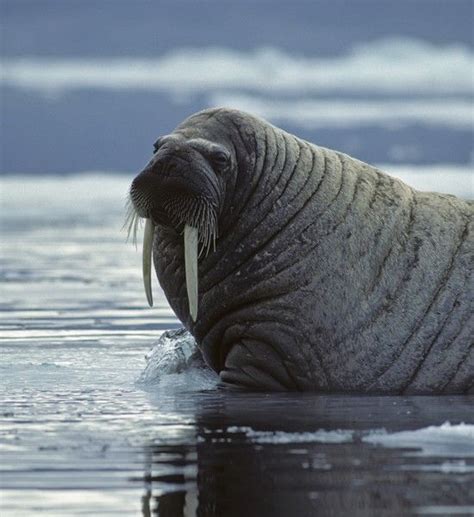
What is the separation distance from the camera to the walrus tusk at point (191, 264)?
30.7ft

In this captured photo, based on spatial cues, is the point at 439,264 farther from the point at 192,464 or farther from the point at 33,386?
the point at 192,464

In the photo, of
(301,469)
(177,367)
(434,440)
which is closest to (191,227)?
(177,367)

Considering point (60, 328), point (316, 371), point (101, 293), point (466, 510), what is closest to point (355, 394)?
point (316, 371)

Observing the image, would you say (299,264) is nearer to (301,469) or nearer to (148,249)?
(148,249)

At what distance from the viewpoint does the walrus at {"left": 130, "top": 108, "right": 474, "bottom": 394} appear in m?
9.46

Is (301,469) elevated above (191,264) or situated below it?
above

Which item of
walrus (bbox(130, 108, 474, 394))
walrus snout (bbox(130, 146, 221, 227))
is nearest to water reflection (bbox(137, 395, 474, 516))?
walrus (bbox(130, 108, 474, 394))

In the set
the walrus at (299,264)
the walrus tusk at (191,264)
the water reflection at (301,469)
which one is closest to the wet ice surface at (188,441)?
the water reflection at (301,469)

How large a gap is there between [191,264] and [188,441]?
199cm

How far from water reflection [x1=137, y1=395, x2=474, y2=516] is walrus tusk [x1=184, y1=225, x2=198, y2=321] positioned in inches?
31.4

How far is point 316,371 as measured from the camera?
9.48 m

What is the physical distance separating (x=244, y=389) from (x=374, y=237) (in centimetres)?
115

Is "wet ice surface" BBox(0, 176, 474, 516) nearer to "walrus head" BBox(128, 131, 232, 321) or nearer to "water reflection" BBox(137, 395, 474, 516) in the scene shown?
"water reflection" BBox(137, 395, 474, 516)

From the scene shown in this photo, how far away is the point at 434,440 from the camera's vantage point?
24.6 ft
